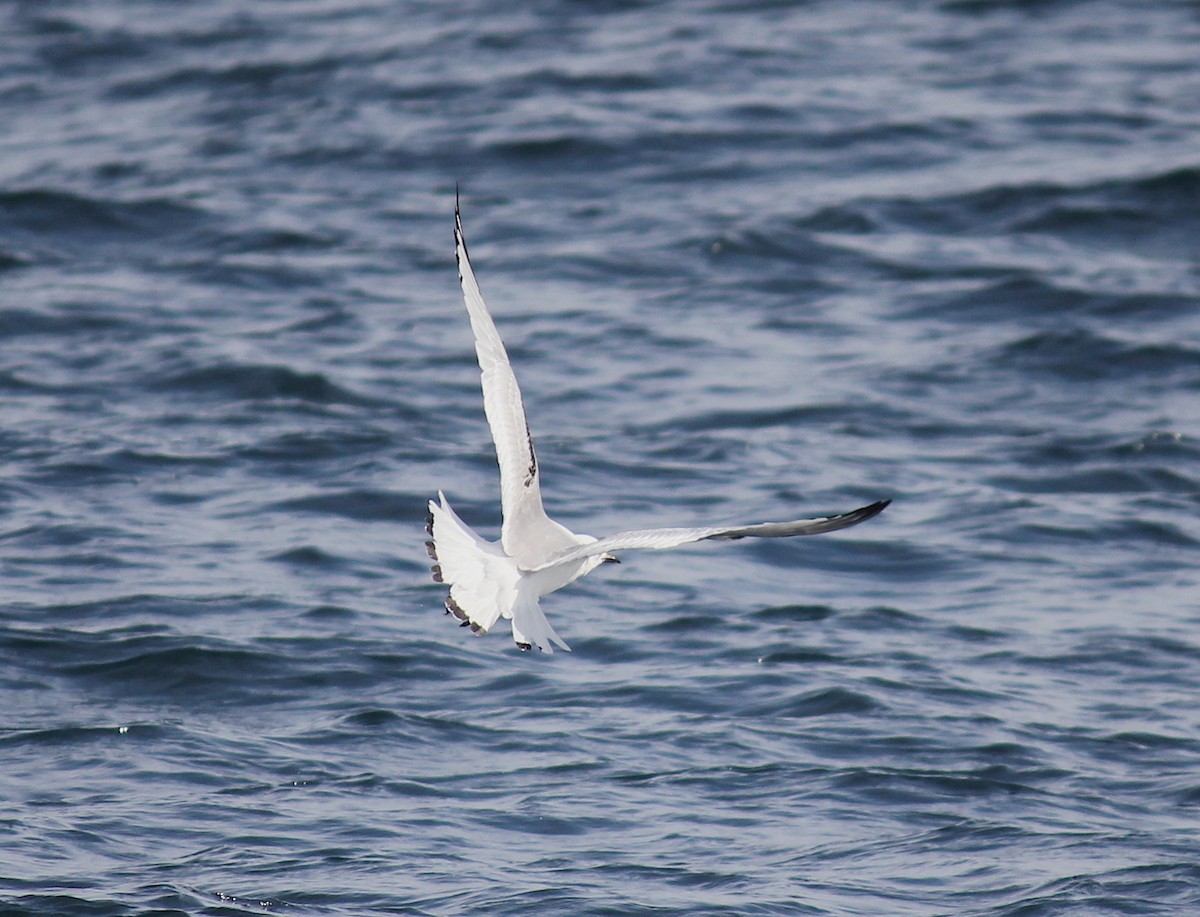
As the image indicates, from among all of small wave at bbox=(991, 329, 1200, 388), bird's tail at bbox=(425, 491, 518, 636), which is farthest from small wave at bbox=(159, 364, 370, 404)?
bird's tail at bbox=(425, 491, 518, 636)

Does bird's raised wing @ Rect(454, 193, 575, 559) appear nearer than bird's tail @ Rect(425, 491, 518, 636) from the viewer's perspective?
No

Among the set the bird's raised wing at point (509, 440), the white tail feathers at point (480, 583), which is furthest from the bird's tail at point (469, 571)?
the bird's raised wing at point (509, 440)

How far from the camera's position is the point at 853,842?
6816 millimetres

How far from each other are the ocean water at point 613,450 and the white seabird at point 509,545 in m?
1.08

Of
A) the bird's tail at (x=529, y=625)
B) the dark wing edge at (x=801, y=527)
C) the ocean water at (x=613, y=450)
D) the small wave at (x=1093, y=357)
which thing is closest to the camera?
the dark wing edge at (x=801, y=527)

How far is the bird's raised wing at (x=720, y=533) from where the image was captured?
15.8ft

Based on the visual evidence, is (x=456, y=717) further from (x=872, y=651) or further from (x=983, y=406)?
(x=983, y=406)

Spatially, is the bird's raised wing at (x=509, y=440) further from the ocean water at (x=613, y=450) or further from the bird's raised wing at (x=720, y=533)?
the ocean water at (x=613, y=450)

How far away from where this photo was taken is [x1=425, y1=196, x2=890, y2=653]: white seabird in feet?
18.8

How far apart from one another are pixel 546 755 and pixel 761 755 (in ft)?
2.81

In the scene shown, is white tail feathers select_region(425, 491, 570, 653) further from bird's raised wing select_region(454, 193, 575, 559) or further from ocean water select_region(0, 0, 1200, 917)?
ocean water select_region(0, 0, 1200, 917)

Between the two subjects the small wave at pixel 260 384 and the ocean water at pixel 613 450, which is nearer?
the ocean water at pixel 613 450

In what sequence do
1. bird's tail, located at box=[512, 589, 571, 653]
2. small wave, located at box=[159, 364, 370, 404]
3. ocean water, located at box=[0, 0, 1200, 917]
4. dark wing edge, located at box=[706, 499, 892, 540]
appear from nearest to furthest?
1. dark wing edge, located at box=[706, 499, 892, 540]
2. bird's tail, located at box=[512, 589, 571, 653]
3. ocean water, located at box=[0, 0, 1200, 917]
4. small wave, located at box=[159, 364, 370, 404]

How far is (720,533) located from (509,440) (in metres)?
1.73
